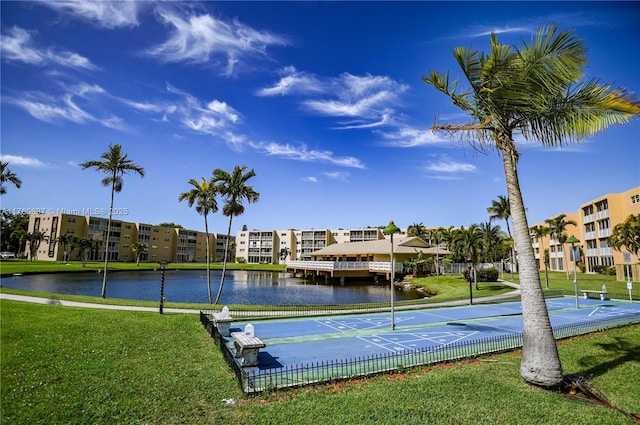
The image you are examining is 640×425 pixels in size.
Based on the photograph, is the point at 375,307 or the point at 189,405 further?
the point at 375,307

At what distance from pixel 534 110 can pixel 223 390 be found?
10.6 m

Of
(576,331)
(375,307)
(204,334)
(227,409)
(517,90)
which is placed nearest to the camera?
(227,409)

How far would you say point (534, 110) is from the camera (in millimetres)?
9445

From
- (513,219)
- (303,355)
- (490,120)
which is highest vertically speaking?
(490,120)

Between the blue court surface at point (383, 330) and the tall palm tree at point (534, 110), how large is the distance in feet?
14.1

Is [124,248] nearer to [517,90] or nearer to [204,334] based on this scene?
[204,334]

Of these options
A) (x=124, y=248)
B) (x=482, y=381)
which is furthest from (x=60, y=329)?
(x=124, y=248)

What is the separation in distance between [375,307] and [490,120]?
15.1m

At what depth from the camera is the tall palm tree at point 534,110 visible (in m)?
8.59

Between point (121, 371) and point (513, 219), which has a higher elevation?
point (513, 219)

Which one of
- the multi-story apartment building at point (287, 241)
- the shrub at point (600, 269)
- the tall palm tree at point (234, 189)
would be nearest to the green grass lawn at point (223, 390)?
the tall palm tree at point (234, 189)

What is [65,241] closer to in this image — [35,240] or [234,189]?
[35,240]

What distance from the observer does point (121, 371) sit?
8766mm

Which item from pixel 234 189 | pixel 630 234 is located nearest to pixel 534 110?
pixel 234 189
